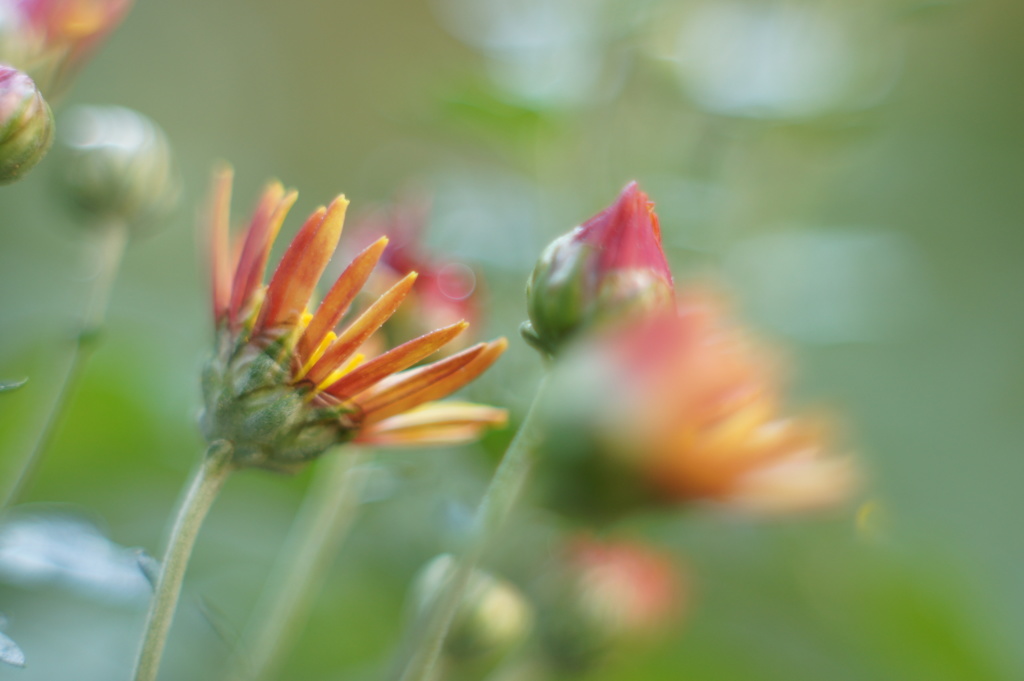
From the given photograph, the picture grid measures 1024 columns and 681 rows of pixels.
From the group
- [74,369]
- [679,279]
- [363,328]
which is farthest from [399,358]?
[679,279]

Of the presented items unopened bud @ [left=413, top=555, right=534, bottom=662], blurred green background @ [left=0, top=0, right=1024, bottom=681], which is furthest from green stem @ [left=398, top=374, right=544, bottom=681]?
unopened bud @ [left=413, top=555, right=534, bottom=662]

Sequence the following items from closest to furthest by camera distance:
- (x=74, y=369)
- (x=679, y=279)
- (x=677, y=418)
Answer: (x=677, y=418) → (x=74, y=369) → (x=679, y=279)

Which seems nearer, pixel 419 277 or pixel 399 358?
pixel 399 358

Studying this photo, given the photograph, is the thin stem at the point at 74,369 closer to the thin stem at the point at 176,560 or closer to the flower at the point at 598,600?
the thin stem at the point at 176,560

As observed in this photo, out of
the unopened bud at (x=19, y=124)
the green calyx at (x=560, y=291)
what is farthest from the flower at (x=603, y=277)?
the unopened bud at (x=19, y=124)

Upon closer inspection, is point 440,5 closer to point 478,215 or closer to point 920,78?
point 478,215

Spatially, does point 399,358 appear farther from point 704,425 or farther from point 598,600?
point 598,600

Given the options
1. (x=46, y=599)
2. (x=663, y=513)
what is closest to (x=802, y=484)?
(x=663, y=513)
